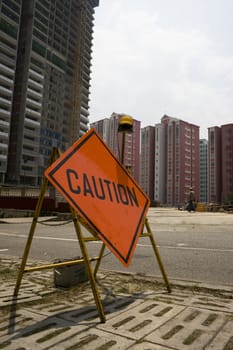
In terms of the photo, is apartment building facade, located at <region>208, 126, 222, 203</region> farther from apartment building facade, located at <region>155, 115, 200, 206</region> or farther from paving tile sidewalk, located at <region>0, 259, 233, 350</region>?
paving tile sidewalk, located at <region>0, 259, 233, 350</region>

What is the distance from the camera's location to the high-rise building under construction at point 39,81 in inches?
3123

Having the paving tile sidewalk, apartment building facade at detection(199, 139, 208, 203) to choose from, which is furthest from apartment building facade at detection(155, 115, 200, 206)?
the paving tile sidewalk

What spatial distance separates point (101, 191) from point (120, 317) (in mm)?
1279

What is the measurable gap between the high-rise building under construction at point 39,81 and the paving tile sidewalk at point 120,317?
7393cm

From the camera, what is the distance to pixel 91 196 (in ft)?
10.1

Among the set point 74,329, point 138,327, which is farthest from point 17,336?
point 138,327

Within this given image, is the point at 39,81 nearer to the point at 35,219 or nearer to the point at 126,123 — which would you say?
the point at 126,123

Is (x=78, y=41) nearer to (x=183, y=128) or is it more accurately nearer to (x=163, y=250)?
(x=183, y=128)

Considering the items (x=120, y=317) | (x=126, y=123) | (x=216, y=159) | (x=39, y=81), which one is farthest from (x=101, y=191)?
(x=216, y=159)

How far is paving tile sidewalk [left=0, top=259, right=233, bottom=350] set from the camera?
2.23 metres

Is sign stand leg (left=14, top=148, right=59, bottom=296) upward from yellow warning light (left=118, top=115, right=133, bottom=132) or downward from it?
downward

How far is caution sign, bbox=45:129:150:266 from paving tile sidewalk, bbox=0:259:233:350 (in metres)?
0.60

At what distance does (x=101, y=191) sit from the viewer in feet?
10.6

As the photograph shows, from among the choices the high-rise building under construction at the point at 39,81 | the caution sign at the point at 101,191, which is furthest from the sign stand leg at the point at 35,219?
A: the high-rise building under construction at the point at 39,81
